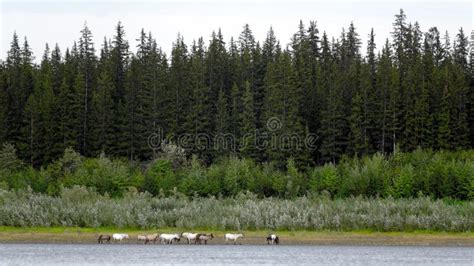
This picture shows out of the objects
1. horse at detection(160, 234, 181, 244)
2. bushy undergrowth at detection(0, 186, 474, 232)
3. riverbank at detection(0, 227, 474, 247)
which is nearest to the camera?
horse at detection(160, 234, 181, 244)

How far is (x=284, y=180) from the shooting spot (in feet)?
313

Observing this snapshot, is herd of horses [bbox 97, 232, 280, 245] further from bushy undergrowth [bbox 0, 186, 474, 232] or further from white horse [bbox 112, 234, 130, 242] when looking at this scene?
bushy undergrowth [bbox 0, 186, 474, 232]

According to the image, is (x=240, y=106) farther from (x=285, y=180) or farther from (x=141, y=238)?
(x=141, y=238)

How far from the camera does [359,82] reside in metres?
128

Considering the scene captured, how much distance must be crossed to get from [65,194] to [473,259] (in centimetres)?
4001

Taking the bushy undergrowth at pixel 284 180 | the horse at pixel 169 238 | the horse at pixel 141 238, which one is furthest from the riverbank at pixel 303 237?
the bushy undergrowth at pixel 284 180

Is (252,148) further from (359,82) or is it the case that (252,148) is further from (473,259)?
(473,259)

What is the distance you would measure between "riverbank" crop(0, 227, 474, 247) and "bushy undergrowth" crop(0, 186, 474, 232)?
0.90 meters

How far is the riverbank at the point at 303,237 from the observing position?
7081 cm

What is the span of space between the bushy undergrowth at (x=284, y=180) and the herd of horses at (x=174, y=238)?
724 inches

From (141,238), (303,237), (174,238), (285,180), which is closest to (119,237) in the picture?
(141,238)

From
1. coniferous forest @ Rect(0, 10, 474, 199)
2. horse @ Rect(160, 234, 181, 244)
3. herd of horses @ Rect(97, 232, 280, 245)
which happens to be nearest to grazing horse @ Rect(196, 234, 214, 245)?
herd of horses @ Rect(97, 232, 280, 245)

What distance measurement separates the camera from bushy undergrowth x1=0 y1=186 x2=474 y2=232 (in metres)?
73.9

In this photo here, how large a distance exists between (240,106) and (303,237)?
57056mm
